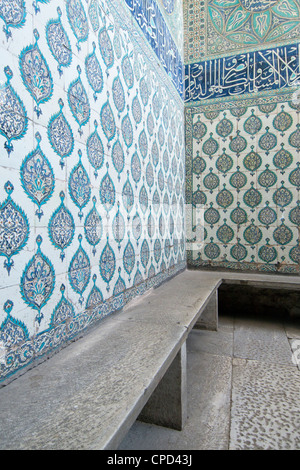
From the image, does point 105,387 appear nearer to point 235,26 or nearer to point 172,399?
point 172,399

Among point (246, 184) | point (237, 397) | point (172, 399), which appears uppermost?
point (246, 184)

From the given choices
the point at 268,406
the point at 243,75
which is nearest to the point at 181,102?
the point at 243,75

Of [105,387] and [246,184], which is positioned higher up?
[246,184]

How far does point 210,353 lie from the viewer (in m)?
2.22

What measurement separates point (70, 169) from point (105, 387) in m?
0.91

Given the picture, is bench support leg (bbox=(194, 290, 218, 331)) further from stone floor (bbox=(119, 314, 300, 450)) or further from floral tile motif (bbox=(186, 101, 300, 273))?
floral tile motif (bbox=(186, 101, 300, 273))

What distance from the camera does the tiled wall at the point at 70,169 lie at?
1.01 metres

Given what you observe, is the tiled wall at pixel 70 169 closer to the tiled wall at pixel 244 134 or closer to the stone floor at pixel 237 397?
the stone floor at pixel 237 397

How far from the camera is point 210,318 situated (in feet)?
8.82

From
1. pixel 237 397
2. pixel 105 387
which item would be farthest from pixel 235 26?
pixel 105 387

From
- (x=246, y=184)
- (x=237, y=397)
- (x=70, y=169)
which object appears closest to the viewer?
(x=70, y=169)

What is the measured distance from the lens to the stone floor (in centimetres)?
131

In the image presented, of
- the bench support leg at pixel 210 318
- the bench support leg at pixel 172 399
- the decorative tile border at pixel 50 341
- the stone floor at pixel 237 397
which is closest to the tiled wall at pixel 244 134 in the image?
the bench support leg at pixel 210 318

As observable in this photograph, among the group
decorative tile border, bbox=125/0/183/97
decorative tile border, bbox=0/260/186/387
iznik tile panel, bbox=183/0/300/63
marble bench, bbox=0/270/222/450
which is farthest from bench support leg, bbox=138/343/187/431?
iznik tile panel, bbox=183/0/300/63
